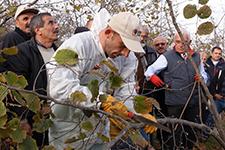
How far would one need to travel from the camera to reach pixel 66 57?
2.26 metres

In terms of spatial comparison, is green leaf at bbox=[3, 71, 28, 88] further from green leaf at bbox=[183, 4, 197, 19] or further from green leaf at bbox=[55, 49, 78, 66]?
A: green leaf at bbox=[183, 4, 197, 19]

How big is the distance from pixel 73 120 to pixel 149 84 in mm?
3105

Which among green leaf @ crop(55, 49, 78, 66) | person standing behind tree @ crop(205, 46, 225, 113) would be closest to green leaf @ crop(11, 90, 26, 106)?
green leaf @ crop(55, 49, 78, 66)

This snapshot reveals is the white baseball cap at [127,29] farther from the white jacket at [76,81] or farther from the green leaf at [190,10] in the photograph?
the green leaf at [190,10]

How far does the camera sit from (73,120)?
2986 mm

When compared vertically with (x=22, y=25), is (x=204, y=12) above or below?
above

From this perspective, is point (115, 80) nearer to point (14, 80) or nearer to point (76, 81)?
point (76, 81)

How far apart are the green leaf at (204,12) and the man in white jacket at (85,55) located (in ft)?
2.80

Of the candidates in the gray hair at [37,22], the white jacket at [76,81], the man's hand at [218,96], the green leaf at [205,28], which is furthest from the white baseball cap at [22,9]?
the man's hand at [218,96]

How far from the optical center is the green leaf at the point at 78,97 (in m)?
2.37

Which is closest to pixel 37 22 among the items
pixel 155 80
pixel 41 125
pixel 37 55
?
pixel 37 55

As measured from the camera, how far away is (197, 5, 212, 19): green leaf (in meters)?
1.87

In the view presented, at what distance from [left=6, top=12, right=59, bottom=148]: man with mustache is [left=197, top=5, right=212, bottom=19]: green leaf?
161 centimetres

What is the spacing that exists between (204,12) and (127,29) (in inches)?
37.1
